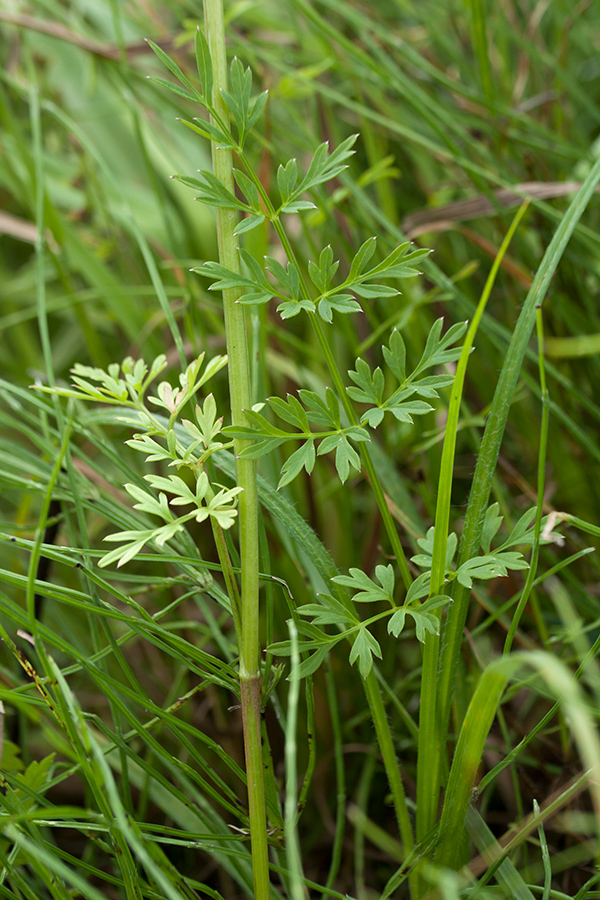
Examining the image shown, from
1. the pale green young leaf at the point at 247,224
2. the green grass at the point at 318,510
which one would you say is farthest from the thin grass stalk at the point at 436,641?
the pale green young leaf at the point at 247,224

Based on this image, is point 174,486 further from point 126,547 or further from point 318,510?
point 318,510

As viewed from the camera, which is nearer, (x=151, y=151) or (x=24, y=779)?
(x=24, y=779)

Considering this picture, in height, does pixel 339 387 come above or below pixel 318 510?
above

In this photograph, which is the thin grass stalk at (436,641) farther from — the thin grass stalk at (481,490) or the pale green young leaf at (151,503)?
the pale green young leaf at (151,503)

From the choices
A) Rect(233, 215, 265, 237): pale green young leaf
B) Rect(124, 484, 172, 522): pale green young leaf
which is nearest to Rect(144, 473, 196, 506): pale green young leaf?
Rect(124, 484, 172, 522): pale green young leaf

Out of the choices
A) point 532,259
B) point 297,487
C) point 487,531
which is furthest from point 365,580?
point 532,259

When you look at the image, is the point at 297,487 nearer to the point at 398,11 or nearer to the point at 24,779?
the point at 24,779

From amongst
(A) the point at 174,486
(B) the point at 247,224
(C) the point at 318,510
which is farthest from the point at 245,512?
(C) the point at 318,510
